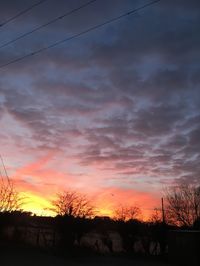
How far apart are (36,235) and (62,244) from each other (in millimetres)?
2313

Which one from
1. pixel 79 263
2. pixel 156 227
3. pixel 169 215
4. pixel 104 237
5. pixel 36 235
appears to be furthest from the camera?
pixel 169 215

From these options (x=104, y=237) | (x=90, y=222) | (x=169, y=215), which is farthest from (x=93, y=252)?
(x=169, y=215)

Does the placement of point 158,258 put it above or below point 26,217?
below

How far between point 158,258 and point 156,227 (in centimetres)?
438

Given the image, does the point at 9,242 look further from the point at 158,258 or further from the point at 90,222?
the point at 158,258

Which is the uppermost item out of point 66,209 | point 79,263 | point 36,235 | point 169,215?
point 169,215

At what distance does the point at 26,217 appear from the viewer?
3434cm

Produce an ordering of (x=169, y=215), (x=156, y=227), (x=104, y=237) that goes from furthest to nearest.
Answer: (x=169, y=215)
(x=156, y=227)
(x=104, y=237)

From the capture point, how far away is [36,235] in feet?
108

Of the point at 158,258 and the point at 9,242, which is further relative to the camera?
the point at 158,258

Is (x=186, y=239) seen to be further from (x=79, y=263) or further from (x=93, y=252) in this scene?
(x=79, y=263)

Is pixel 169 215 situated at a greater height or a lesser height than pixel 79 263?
greater

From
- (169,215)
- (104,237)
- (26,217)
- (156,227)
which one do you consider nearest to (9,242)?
(26,217)

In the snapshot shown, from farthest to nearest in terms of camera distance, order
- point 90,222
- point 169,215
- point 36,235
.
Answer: point 169,215, point 90,222, point 36,235
